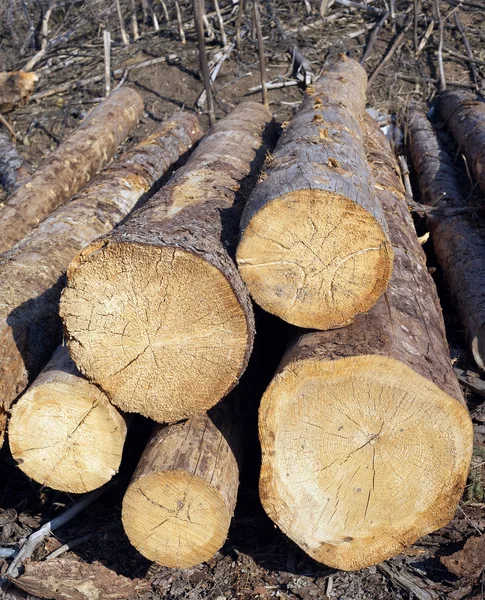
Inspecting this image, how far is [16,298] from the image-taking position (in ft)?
12.8

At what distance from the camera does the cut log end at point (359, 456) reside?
2.91 meters

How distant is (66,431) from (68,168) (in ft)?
12.5

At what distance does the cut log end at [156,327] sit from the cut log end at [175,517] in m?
0.38

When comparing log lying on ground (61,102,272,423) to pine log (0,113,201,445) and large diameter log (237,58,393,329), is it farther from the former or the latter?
pine log (0,113,201,445)

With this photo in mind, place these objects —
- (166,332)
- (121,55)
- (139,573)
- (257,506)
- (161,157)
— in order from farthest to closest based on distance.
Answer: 1. (121,55)
2. (161,157)
3. (257,506)
4. (139,573)
5. (166,332)

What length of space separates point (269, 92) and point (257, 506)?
7577mm

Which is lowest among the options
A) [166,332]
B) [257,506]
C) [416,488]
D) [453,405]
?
[257,506]

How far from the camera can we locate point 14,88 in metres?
9.02

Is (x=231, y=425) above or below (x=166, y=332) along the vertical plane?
below

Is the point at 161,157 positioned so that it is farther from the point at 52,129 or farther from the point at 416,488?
the point at 416,488

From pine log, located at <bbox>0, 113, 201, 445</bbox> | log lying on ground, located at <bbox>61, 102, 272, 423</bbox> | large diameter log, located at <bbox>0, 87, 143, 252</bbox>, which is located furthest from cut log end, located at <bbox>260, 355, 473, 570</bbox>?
large diameter log, located at <bbox>0, 87, 143, 252</bbox>

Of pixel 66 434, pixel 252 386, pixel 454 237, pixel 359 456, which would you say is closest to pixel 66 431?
pixel 66 434

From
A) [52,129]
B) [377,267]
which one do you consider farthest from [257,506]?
[52,129]

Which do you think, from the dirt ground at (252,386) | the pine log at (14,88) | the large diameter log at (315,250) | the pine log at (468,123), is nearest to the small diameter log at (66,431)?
the dirt ground at (252,386)
